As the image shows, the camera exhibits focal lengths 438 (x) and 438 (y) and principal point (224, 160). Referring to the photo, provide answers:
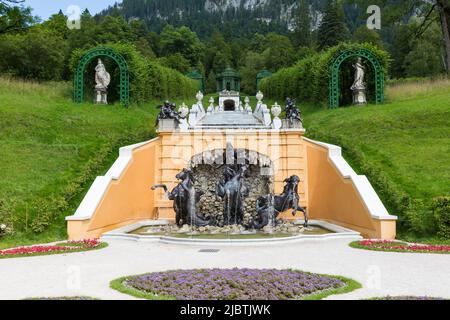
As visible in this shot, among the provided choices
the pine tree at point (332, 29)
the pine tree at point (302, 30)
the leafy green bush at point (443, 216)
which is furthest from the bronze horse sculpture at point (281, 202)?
the pine tree at point (302, 30)

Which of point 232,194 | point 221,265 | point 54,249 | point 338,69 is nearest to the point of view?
point 221,265

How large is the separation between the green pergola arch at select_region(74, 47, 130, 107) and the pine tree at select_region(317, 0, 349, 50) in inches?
1459

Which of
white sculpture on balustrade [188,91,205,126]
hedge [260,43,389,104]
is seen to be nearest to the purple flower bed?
white sculpture on balustrade [188,91,205,126]

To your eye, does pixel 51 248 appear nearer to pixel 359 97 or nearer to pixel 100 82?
pixel 100 82

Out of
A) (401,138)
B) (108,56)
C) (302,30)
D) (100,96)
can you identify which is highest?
(302,30)

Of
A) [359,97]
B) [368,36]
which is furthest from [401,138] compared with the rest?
[368,36]

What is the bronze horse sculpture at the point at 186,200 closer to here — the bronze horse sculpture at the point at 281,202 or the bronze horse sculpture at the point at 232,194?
the bronze horse sculpture at the point at 232,194

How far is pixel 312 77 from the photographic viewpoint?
28.6 m

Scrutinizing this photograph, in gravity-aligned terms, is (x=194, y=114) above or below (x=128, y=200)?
above

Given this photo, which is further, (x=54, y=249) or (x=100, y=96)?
(x=100, y=96)

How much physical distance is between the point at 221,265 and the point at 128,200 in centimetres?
730

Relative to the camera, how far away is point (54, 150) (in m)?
16.7
